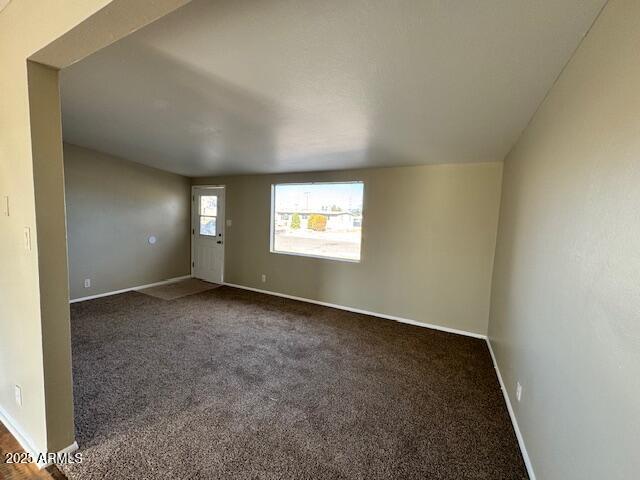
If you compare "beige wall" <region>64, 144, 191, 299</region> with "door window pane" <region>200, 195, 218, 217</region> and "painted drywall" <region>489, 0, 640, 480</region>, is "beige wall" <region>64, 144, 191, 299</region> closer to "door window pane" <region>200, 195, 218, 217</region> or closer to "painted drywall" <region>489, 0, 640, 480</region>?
"door window pane" <region>200, 195, 218, 217</region>

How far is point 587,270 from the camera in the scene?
1126 millimetres

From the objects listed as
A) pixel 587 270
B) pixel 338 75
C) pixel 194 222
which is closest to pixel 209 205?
pixel 194 222

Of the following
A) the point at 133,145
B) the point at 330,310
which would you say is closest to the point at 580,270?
the point at 330,310

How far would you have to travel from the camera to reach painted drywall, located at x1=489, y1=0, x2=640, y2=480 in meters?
0.87

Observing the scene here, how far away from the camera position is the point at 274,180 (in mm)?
4945

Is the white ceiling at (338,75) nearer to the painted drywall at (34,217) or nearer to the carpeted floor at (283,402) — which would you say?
the painted drywall at (34,217)

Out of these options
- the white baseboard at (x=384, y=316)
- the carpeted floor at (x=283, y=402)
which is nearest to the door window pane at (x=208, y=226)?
the white baseboard at (x=384, y=316)

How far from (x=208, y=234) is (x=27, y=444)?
4372 mm

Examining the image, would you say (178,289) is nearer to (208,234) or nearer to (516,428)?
(208,234)

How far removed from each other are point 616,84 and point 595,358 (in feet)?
3.14

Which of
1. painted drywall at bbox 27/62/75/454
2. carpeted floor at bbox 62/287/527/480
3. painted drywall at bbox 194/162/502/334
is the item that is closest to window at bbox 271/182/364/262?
painted drywall at bbox 194/162/502/334

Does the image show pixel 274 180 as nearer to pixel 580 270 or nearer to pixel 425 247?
pixel 425 247

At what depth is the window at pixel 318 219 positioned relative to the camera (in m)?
4.31

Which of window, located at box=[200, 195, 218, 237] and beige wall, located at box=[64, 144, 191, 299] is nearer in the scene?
beige wall, located at box=[64, 144, 191, 299]
